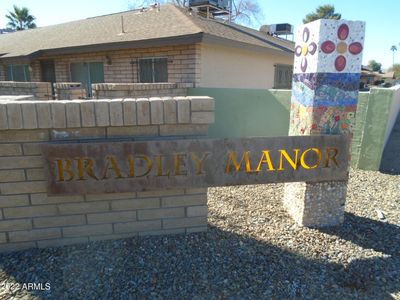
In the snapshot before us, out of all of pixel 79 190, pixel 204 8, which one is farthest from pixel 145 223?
pixel 204 8

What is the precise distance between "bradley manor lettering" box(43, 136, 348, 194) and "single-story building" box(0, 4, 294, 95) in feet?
16.5

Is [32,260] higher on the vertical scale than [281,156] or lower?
lower

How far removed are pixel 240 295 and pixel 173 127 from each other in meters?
1.53

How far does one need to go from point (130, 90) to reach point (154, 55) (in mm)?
3367

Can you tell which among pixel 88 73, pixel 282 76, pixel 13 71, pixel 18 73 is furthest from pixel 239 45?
pixel 13 71

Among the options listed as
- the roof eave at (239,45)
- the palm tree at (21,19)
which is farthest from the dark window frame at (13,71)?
the palm tree at (21,19)

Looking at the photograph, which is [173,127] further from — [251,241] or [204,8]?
[204,8]

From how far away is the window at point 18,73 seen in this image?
40.3ft

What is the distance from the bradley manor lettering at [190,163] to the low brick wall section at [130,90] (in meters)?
2.84

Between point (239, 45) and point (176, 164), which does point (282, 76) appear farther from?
point (176, 164)

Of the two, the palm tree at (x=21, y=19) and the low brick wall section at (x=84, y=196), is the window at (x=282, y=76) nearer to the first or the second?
the low brick wall section at (x=84, y=196)

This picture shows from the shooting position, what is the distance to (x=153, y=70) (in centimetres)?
853

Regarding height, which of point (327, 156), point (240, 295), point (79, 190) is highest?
point (327, 156)

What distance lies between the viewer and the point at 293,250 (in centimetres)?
280
